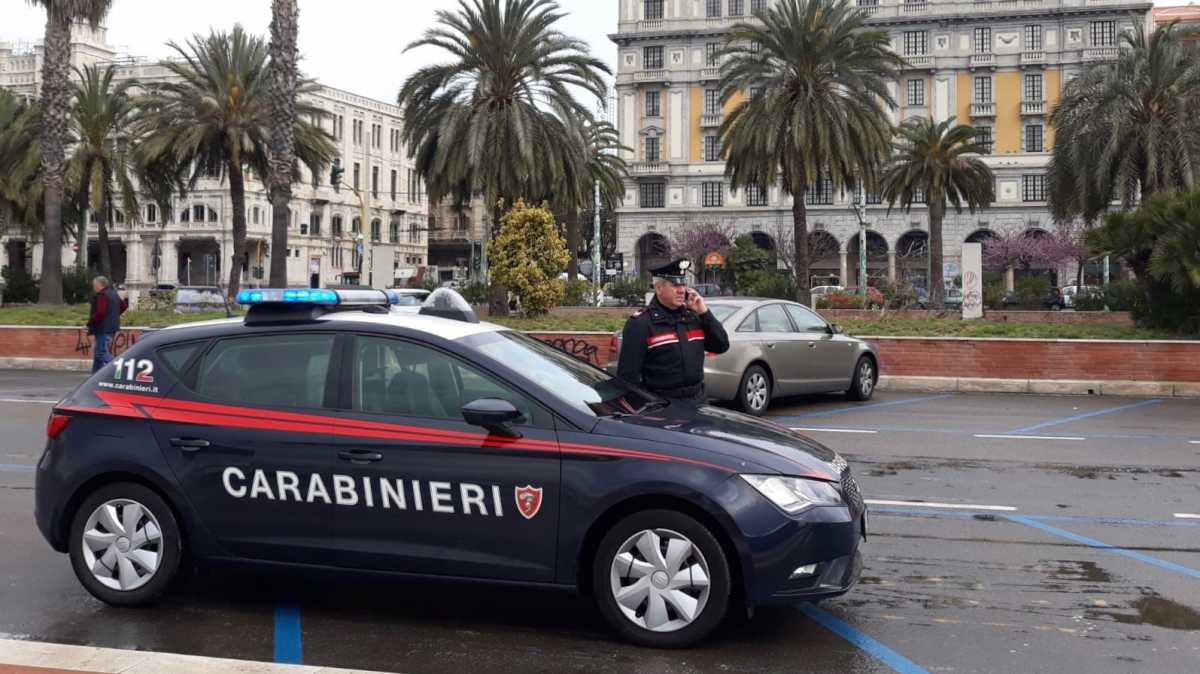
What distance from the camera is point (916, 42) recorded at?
80.4m

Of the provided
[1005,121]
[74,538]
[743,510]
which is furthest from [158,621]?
[1005,121]

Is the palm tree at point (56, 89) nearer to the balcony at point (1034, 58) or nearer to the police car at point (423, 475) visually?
the police car at point (423, 475)

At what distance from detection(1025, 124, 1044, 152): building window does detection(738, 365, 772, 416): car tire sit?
71.3m

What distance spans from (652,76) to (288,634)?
81099mm

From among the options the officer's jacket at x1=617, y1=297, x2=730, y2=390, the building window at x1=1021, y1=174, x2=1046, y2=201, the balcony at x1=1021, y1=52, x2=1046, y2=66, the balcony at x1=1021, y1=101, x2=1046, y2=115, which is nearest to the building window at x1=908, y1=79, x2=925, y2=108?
the balcony at x1=1021, y1=52, x2=1046, y2=66

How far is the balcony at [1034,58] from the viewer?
78.7 metres

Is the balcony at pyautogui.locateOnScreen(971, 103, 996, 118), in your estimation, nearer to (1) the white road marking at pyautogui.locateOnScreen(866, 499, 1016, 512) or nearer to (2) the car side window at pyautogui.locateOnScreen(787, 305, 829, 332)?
(2) the car side window at pyautogui.locateOnScreen(787, 305, 829, 332)

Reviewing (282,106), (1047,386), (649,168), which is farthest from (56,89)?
(649,168)

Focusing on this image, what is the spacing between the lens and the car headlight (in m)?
5.32

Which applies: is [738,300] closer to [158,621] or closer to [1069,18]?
[158,621]

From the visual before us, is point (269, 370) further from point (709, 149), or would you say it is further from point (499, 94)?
point (709, 149)

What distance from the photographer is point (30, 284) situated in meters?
44.9

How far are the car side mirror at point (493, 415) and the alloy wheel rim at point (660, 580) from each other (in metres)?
0.76

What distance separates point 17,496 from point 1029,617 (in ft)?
24.1
